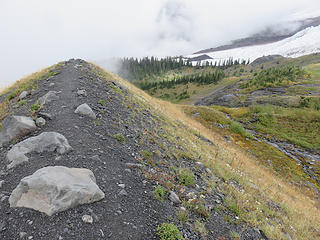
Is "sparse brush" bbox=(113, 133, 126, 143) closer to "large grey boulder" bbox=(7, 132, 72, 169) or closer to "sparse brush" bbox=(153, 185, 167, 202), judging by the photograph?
"large grey boulder" bbox=(7, 132, 72, 169)

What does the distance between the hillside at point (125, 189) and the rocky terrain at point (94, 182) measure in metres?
0.02

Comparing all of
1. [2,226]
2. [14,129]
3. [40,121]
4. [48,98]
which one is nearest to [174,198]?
[2,226]

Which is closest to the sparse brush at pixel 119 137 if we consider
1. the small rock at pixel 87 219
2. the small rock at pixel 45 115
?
the small rock at pixel 45 115

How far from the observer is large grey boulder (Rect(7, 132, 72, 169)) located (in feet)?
19.6

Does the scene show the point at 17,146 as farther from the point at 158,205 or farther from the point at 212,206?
the point at 212,206

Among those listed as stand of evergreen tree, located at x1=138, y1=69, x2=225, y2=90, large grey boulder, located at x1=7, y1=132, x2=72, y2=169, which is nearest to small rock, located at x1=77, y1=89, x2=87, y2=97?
large grey boulder, located at x1=7, y1=132, x2=72, y2=169

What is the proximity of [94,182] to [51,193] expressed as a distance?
3.81ft

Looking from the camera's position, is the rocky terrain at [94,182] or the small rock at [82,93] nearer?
the rocky terrain at [94,182]

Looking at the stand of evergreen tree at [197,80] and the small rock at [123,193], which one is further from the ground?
the small rock at [123,193]

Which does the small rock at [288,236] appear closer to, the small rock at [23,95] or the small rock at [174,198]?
the small rock at [174,198]

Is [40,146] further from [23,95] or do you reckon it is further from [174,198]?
[23,95]

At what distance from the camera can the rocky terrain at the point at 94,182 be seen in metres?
4.22

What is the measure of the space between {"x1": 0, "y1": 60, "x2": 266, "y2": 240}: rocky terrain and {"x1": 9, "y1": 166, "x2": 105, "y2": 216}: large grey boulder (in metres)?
0.02

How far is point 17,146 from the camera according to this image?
628 cm
